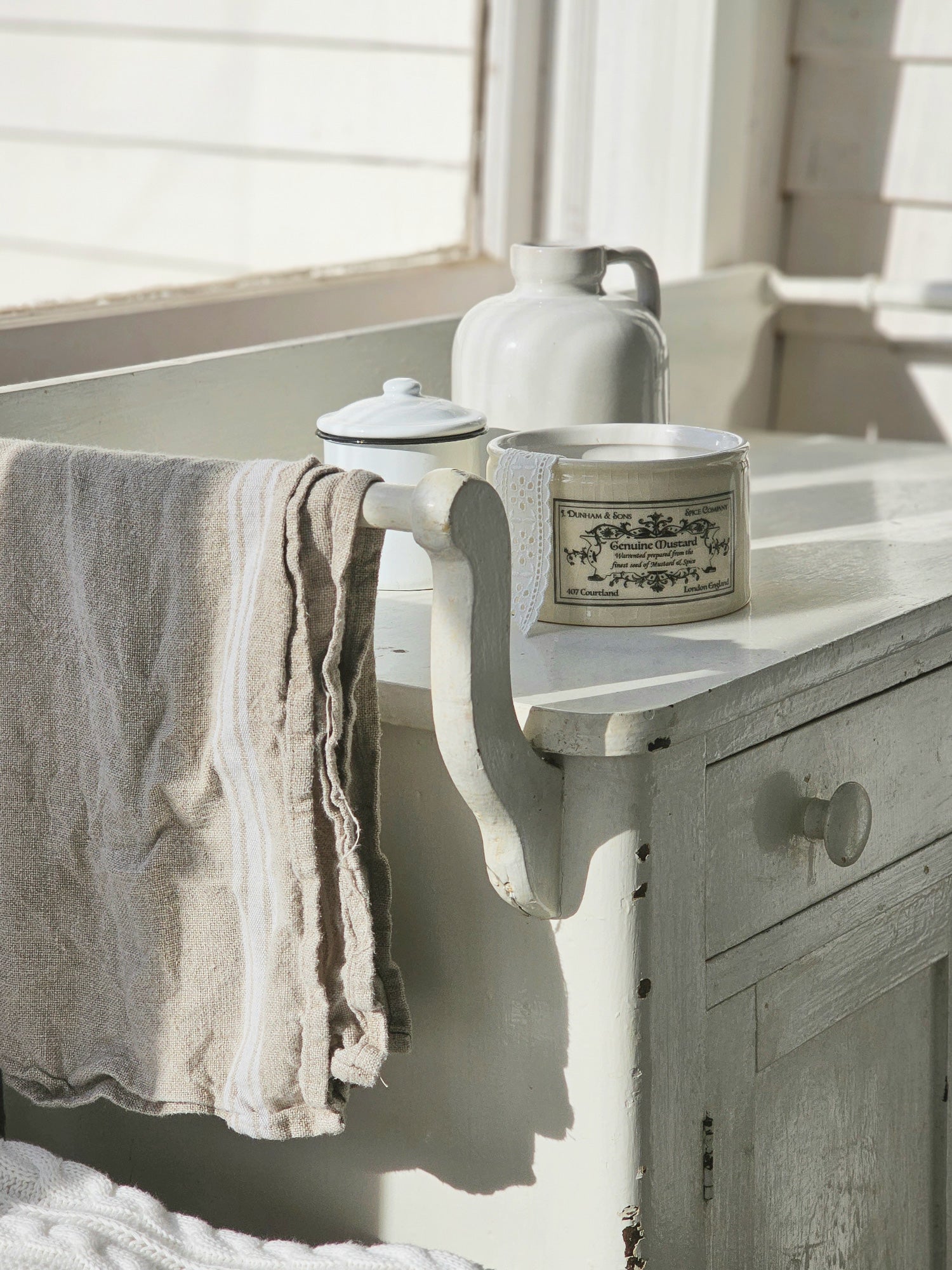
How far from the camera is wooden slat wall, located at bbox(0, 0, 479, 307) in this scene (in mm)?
1260

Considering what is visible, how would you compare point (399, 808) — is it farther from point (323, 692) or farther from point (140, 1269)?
point (140, 1269)

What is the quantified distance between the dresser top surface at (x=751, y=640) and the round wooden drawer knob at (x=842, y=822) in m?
0.07

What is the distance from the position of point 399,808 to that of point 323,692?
0.14 m

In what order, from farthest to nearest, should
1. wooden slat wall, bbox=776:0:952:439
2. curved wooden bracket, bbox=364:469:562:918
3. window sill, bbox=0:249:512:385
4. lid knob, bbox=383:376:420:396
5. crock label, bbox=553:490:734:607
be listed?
wooden slat wall, bbox=776:0:952:439 → window sill, bbox=0:249:512:385 → lid knob, bbox=383:376:420:396 → crock label, bbox=553:490:734:607 → curved wooden bracket, bbox=364:469:562:918

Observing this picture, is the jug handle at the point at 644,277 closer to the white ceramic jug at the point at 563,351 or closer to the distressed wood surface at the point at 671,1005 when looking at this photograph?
the white ceramic jug at the point at 563,351

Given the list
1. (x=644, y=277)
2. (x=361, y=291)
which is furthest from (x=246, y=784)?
(x=361, y=291)

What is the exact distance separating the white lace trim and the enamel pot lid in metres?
0.08

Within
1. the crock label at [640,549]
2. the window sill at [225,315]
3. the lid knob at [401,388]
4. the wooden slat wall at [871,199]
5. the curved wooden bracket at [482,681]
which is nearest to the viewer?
the curved wooden bracket at [482,681]

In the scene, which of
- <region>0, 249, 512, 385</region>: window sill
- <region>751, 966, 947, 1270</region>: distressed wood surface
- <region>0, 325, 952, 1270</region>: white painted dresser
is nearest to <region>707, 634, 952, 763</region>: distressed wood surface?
<region>0, 325, 952, 1270</region>: white painted dresser

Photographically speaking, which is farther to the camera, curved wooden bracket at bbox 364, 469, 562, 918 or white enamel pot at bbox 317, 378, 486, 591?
white enamel pot at bbox 317, 378, 486, 591

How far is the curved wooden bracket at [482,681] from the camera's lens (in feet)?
2.35

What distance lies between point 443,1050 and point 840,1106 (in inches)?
11.3

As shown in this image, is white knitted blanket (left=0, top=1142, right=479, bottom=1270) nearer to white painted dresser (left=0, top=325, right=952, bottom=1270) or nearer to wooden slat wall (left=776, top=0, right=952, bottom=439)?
white painted dresser (left=0, top=325, right=952, bottom=1270)

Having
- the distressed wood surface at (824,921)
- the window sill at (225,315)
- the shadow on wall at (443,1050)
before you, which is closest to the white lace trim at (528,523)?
the shadow on wall at (443,1050)
